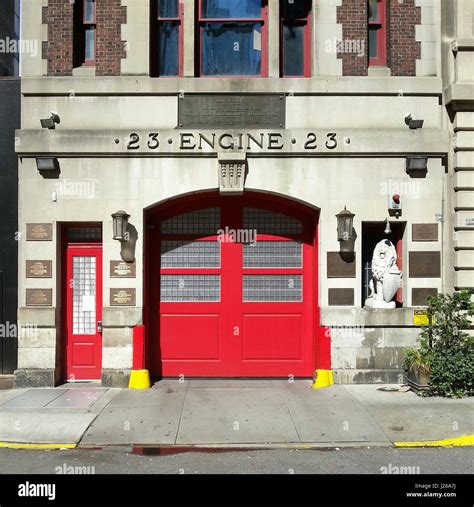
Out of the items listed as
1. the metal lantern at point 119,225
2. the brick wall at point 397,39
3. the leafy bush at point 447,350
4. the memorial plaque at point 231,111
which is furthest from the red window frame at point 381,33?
the metal lantern at point 119,225

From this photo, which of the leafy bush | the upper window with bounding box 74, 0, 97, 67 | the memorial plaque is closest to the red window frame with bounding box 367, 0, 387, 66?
the memorial plaque

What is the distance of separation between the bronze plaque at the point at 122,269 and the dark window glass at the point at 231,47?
4326mm

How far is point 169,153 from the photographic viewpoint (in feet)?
35.9

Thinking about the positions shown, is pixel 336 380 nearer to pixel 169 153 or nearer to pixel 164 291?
pixel 164 291

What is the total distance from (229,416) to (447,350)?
418 cm

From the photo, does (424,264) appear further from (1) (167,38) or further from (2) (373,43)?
(1) (167,38)

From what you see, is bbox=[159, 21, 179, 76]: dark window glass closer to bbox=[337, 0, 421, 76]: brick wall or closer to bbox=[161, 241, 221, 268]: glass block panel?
bbox=[337, 0, 421, 76]: brick wall

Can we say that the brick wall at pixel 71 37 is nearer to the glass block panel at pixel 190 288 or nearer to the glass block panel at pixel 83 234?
the glass block panel at pixel 83 234

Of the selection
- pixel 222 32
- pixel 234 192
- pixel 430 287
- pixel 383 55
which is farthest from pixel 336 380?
pixel 222 32

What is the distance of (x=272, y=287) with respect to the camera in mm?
11500

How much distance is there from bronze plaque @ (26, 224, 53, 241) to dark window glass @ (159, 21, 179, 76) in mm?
3957
